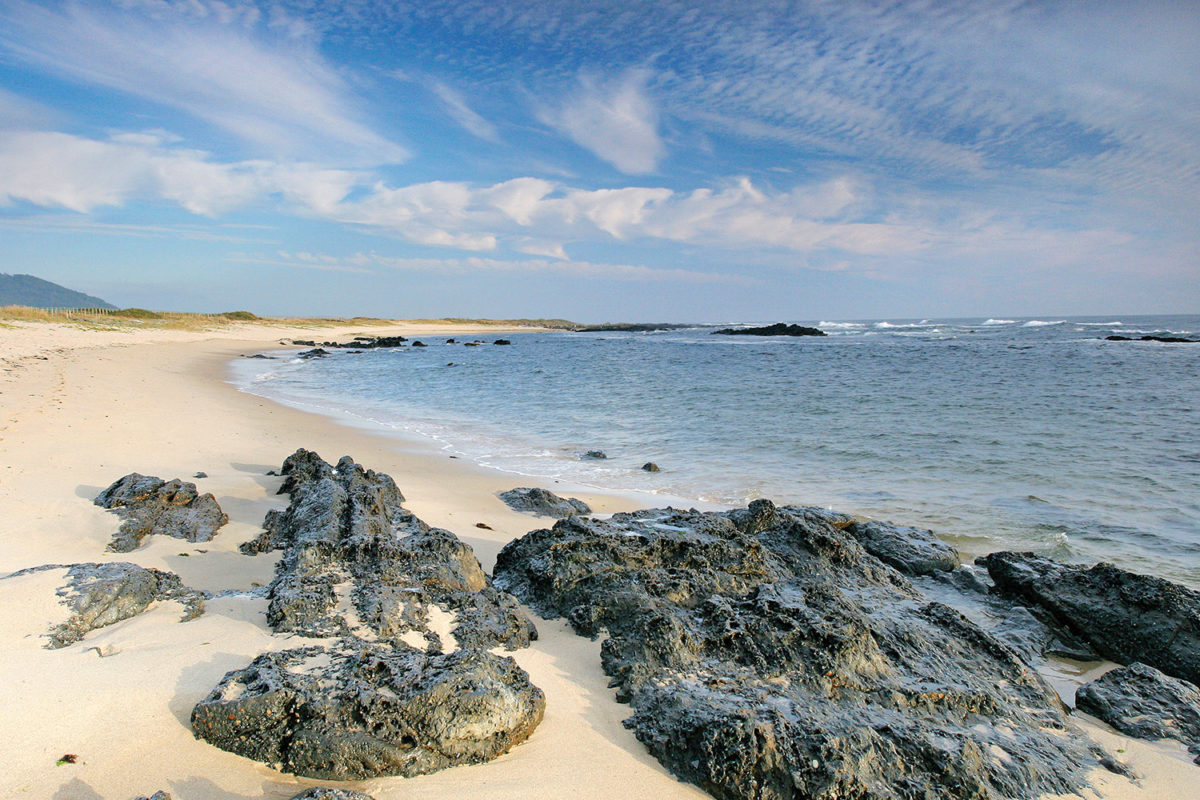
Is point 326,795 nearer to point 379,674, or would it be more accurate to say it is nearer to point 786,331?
point 379,674

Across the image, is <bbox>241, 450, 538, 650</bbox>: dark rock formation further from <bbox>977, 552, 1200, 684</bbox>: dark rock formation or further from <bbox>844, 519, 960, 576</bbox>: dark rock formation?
<bbox>977, 552, 1200, 684</bbox>: dark rock formation

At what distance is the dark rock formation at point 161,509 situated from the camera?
18.1 ft

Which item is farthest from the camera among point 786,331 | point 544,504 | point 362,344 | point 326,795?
point 786,331

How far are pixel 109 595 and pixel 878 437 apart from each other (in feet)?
46.3

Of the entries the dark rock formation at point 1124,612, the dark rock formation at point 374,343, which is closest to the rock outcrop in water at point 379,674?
the dark rock formation at point 1124,612

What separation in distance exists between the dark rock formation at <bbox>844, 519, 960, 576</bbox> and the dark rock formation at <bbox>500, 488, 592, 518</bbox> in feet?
10.8

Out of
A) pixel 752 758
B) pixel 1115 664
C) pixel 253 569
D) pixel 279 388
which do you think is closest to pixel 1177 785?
pixel 1115 664

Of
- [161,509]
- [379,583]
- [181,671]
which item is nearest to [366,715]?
[181,671]

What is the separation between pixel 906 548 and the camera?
6.16 meters

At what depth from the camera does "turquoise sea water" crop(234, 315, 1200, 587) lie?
852 cm

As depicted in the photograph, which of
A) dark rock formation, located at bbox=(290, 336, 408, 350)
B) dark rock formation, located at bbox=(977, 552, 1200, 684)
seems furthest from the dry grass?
dark rock formation, located at bbox=(977, 552, 1200, 684)

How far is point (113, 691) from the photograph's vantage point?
2910 millimetres

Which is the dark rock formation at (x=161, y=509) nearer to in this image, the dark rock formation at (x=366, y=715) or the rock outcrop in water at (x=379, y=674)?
the rock outcrop in water at (x=379, y=674)

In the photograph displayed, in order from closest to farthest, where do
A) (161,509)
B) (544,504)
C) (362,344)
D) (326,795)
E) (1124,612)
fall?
(326,795) → (1124,612) → (161,509) → (544,504) → (362,344)
